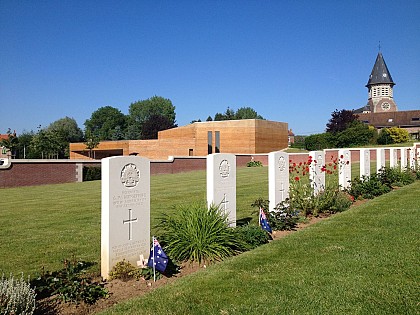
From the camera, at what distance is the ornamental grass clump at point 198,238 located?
5.30m

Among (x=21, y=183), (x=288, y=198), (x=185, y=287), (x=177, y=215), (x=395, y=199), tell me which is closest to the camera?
(x=185, y=287)

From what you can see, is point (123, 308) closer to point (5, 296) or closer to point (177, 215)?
point (5, 296)

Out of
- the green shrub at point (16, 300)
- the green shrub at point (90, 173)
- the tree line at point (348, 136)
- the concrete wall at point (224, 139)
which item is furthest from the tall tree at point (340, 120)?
the green shrub at point (16, 300)

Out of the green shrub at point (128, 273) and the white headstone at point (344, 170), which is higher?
the white headstone at point (344, 170)

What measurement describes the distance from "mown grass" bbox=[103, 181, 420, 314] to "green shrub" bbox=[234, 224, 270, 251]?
0.28m

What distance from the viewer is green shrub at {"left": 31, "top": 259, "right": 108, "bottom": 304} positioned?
3.87 meters

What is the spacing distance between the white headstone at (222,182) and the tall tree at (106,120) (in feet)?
316

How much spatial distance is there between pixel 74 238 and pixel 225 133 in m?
42.9

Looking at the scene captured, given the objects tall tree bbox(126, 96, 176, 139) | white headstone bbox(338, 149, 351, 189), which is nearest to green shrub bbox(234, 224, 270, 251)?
white headstone bbox(338, 149, 351, 189)

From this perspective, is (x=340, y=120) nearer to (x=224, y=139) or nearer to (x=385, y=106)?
(x=224, y=139)

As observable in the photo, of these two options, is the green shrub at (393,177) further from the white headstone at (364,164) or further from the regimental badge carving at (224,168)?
the regimental badge carving at (224,168)

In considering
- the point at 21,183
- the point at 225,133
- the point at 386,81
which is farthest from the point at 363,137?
the point at 386,81

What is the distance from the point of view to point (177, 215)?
227 inches

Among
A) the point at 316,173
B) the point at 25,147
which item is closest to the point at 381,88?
the point at 25,147
